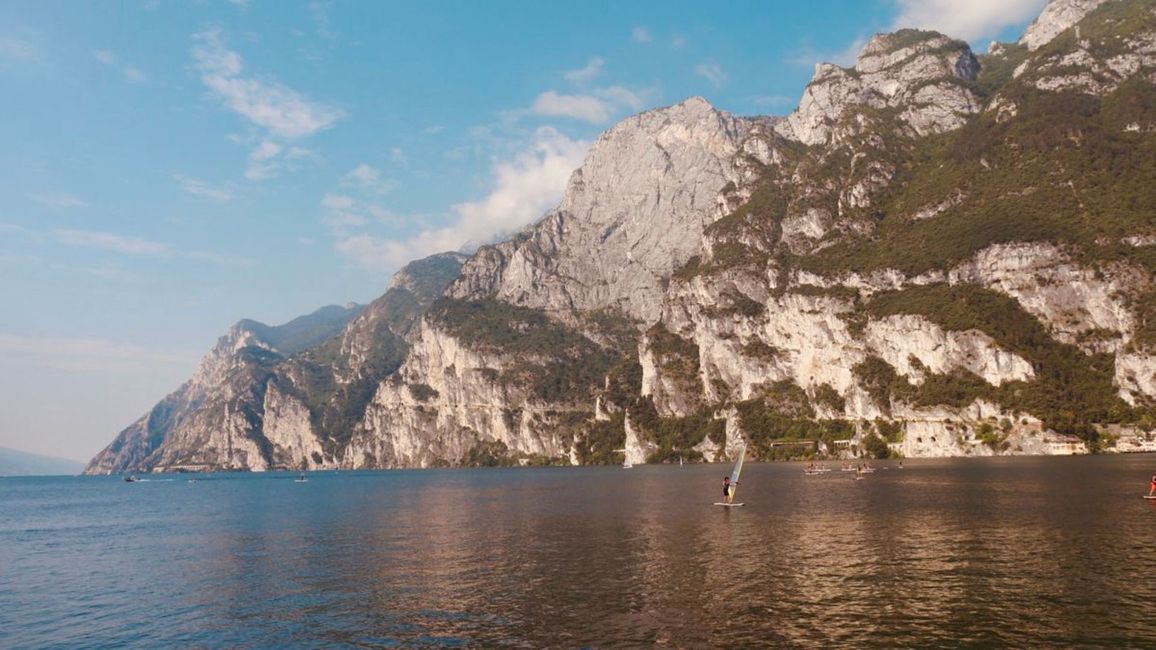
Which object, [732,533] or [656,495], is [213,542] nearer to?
[732,533]

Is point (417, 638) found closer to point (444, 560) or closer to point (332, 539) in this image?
point (444, 560)

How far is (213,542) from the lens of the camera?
7156 cm

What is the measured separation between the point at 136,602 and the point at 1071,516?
66.4m

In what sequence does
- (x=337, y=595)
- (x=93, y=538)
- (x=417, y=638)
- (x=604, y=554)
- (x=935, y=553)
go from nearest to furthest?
(x=417, y=638), (x=337, y=595), (x=935, y=553), (x=604, y=554), (x=93, y=538)

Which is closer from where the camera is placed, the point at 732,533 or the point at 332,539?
the point at 732,533

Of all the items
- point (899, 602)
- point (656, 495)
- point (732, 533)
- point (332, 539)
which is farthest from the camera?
point (656, 495)

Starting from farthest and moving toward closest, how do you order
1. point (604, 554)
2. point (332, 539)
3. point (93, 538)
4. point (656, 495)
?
point (656, 495) → point (93, 538) → point (332, 539) → point (604, 554)

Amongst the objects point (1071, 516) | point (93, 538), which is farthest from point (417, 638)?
point (93, 538)

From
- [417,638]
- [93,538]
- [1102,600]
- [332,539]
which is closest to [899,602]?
[1102,600]

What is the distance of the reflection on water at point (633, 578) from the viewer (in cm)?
3122

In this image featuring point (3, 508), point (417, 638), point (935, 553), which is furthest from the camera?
point (3, 508)

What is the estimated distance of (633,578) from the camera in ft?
138

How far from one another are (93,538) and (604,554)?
60.9 meters

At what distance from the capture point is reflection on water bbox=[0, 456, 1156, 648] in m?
31.2
